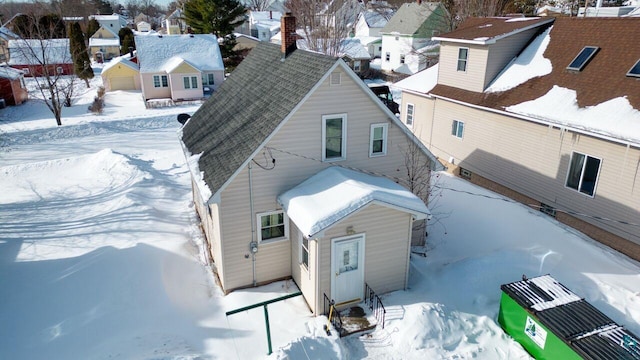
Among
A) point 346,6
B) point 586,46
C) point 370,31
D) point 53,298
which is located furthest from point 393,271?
point 370,31

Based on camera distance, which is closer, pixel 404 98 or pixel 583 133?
pixel 583 133

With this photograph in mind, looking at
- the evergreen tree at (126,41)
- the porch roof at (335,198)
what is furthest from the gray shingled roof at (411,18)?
the porch roof at (335,198)

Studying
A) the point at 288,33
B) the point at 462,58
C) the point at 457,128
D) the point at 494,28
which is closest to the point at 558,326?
the point at 288,33

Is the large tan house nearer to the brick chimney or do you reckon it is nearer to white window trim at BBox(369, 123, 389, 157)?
white window trim at BBox(369, 123, 389, 157)

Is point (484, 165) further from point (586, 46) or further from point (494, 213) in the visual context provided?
point (586, 46)

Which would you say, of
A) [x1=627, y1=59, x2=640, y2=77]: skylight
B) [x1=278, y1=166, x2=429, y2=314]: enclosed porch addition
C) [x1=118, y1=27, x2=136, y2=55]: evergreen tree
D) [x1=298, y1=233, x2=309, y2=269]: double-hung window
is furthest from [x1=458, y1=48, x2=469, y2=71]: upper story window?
[x1=118, y1=27, x2=136, y2=55]: evergreen tree

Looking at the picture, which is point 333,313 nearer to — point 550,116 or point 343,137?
point 343,137
